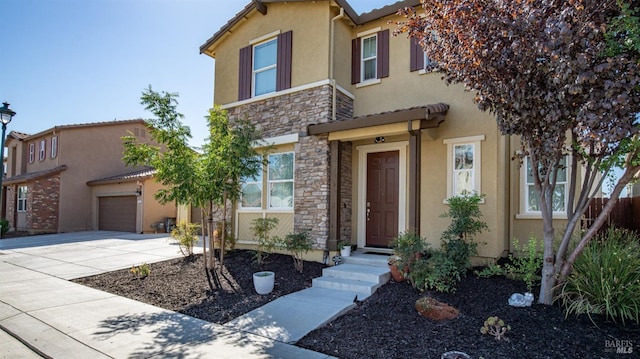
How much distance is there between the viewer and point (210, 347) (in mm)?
4410

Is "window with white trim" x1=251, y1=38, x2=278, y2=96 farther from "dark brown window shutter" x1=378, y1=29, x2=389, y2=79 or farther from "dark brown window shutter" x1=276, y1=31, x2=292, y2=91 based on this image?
"dark brown window shutter" x1=378, y1=29, x2=389, y2=79

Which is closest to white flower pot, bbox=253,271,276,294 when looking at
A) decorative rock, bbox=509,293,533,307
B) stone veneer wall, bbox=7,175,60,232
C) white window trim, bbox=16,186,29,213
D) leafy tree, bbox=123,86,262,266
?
leafy tree, bbox=123,86,262,266

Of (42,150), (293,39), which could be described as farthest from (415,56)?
(42,150)

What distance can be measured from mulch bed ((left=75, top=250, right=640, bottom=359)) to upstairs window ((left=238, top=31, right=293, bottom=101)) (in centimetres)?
535

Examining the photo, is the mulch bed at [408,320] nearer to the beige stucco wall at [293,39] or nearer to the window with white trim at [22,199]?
the beige stucco wall at [293,39]

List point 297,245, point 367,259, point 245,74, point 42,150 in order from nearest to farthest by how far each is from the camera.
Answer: point 367,259, point 297,245, point 245,74, point 42,150

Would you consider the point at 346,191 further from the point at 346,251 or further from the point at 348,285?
the point at 348,285

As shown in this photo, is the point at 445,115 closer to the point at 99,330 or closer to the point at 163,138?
the point at 163,138

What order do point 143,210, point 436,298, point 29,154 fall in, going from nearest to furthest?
point 436,298 → point 143,210 → point 29,154

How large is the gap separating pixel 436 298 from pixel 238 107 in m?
7.87

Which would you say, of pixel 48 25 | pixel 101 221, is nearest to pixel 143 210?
pixel 101 221

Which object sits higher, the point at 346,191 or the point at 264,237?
the point at 346,191

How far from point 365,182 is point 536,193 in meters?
3.89

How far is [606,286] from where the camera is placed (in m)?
4.62
